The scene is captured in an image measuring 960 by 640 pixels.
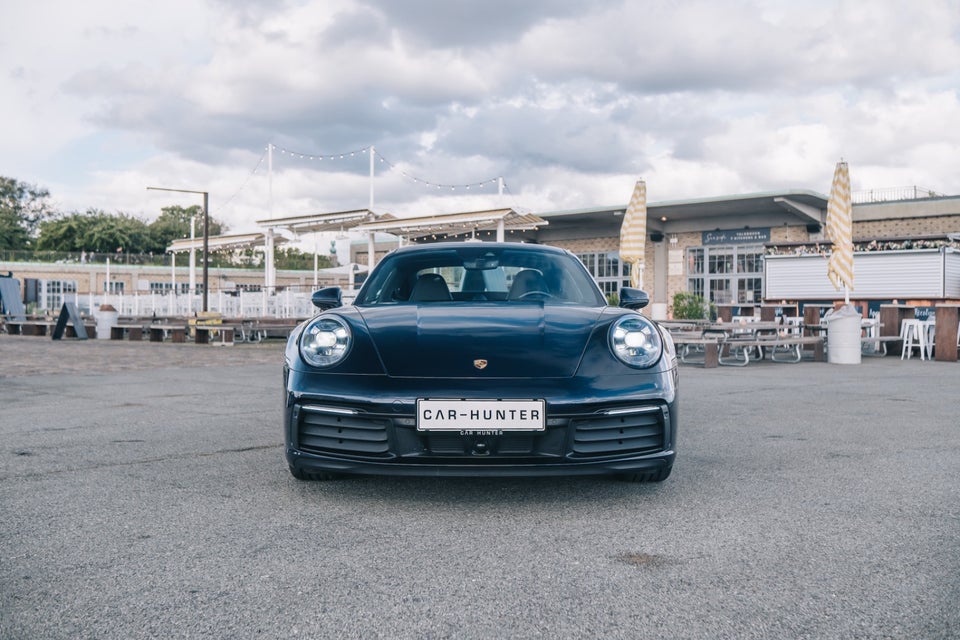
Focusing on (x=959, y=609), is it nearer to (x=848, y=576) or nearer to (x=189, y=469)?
(x=848, y=576)

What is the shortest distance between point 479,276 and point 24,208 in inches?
2987

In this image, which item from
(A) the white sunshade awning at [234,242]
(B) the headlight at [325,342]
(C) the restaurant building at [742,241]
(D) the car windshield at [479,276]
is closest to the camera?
(B) the headlight at [325,342]

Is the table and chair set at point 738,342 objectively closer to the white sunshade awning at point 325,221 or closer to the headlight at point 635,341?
the headlight at point 635,341

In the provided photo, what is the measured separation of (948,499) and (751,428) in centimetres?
208

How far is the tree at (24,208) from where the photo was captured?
65.5 meters

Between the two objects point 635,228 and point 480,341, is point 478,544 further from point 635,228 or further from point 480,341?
point 635,228

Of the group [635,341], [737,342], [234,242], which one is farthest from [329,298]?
[234,242]

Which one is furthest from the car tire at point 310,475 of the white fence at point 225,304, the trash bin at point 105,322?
the trash bin at point 105,322

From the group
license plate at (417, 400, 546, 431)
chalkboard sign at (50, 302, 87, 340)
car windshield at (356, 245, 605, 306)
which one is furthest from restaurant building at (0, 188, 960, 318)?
license plate at (417, 400, 546, 431)

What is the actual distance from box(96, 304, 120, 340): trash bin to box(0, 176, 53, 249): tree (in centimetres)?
5075

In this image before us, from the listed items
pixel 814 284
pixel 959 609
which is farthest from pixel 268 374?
pixel 814 284

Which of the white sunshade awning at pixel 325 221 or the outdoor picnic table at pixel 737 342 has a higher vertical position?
the white sunshade awning at pixel 325 221

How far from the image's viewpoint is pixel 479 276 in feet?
15.4

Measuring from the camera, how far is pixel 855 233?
25.6 meters
